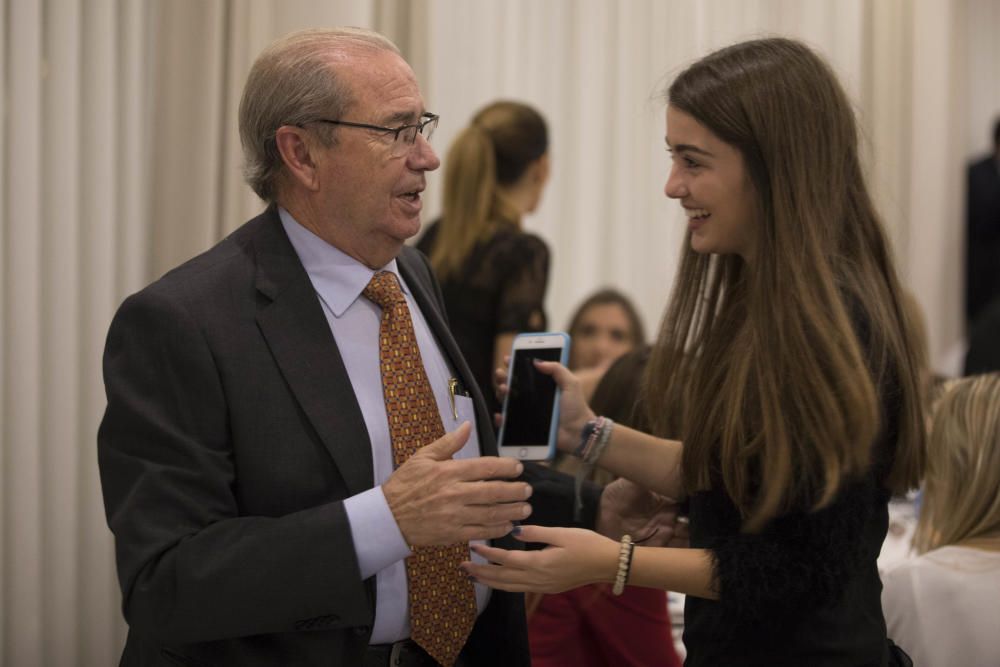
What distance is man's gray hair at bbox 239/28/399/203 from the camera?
181 cm

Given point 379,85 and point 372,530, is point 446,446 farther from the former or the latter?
point 379,85

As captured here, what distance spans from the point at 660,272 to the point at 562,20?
4.32 feet

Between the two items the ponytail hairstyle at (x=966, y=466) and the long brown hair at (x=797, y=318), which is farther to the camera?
the ponytail hairstyle at (x=966, y=466)

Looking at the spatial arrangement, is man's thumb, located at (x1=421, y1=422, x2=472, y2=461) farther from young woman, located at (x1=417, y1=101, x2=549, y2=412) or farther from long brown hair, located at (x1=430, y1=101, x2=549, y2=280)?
long brown hair, located at (x1=430, y1=101, x2=549, y2=280)

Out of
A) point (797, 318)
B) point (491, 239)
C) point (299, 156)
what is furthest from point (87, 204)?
point (797, 318)

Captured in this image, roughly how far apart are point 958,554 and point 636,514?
0.69 metres

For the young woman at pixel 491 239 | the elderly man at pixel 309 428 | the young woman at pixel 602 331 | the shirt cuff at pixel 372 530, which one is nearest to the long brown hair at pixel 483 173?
the young woman at pixel 491 239

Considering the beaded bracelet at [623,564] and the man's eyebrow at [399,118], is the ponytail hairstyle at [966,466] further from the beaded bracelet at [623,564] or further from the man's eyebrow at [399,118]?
the man's eyebrow at [399,118]

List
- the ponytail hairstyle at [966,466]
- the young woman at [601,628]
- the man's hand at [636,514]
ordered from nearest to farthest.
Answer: the man's hand at [636,514], the ponytail hairstyle at [966,466], the young woman at [601,628]

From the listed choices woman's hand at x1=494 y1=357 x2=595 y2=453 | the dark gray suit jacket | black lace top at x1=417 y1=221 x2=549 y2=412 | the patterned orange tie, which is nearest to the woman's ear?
black lace top at x1=417 y1=221 x2=549 y2=412

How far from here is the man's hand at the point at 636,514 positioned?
7.00ft

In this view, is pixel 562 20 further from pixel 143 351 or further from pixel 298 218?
pixel 143 351

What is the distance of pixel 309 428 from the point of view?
1685 mm

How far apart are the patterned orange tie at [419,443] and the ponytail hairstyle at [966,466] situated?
1.06 metres
